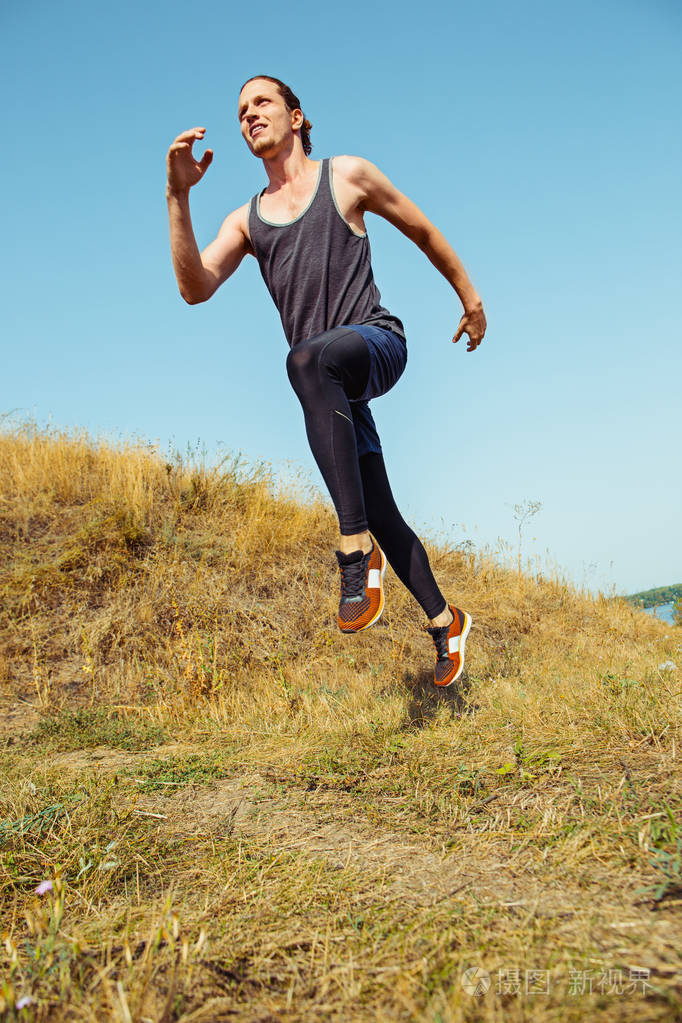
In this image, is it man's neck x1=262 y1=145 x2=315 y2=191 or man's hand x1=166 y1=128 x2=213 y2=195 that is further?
man's neck x1=262 y1=145 x2=315 y2=191

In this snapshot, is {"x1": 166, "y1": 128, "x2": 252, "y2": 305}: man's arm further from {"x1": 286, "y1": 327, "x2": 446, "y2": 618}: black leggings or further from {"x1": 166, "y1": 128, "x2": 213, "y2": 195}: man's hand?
{"x1": 286, "y1": 327, "x2": 446, "y2": 618}: black leggings

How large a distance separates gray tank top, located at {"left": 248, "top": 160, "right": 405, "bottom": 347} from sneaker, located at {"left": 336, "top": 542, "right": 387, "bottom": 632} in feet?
3.50

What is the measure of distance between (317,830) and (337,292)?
224 cm

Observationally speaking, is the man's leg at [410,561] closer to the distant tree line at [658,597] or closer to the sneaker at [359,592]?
the sneaker at [359,592]

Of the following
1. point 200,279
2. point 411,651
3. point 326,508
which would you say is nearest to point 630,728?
point 200,279

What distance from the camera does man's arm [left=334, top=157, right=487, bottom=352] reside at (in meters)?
3.14

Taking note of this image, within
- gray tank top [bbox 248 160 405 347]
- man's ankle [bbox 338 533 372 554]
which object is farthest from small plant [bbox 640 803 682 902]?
gray tank top [bbox 248 160 405 347]

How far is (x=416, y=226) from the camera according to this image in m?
3.30

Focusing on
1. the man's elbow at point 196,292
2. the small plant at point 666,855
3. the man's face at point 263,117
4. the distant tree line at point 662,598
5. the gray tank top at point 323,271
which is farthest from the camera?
the distant tree line at point 662,598

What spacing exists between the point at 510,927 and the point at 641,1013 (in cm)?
34

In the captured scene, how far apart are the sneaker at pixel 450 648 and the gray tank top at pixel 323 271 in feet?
4.94

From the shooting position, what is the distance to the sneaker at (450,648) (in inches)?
132

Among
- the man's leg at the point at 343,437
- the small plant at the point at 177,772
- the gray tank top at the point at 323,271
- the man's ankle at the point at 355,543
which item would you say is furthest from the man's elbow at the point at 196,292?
the small plant at the point at 177,772

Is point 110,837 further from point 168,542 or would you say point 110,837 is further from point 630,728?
point 168,542
